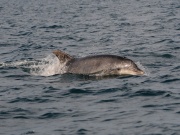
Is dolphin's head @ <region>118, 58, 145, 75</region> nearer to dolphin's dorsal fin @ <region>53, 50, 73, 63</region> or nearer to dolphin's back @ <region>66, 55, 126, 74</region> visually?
dolphin's back @ <region>66, 55, 126, 74</region>

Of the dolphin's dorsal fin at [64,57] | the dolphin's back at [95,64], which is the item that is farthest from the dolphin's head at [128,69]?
the dolphin's dorsal fin at [64,57]

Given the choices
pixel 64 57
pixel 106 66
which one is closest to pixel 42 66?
pixel 64 57

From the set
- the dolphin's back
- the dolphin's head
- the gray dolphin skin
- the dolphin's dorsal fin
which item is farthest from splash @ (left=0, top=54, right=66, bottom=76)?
the dolphin's head

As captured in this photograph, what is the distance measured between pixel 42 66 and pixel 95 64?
3.79 metres

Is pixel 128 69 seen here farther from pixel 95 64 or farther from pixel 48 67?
pixel 48 67

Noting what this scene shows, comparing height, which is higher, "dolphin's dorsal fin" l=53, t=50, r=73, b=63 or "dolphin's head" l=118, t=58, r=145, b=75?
"dolphin's dorsal fin" l=53, t=50, r=73, b=63

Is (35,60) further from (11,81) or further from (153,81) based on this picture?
(153,81)

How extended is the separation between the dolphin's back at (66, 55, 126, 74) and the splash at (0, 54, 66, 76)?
2.66 feet

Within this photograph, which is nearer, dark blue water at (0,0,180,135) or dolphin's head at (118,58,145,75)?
dark blue water at (0,0,180,135)

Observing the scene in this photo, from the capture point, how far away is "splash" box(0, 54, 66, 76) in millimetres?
20766

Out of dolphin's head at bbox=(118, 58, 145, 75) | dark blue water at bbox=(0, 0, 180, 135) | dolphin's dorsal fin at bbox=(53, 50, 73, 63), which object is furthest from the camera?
dolphin's dorsal fin at bbox=(53, 50, 73, 63)

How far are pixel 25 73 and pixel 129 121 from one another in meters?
9.09

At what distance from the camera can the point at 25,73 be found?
20953mm

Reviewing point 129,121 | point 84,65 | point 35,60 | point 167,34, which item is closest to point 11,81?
point 84,65
